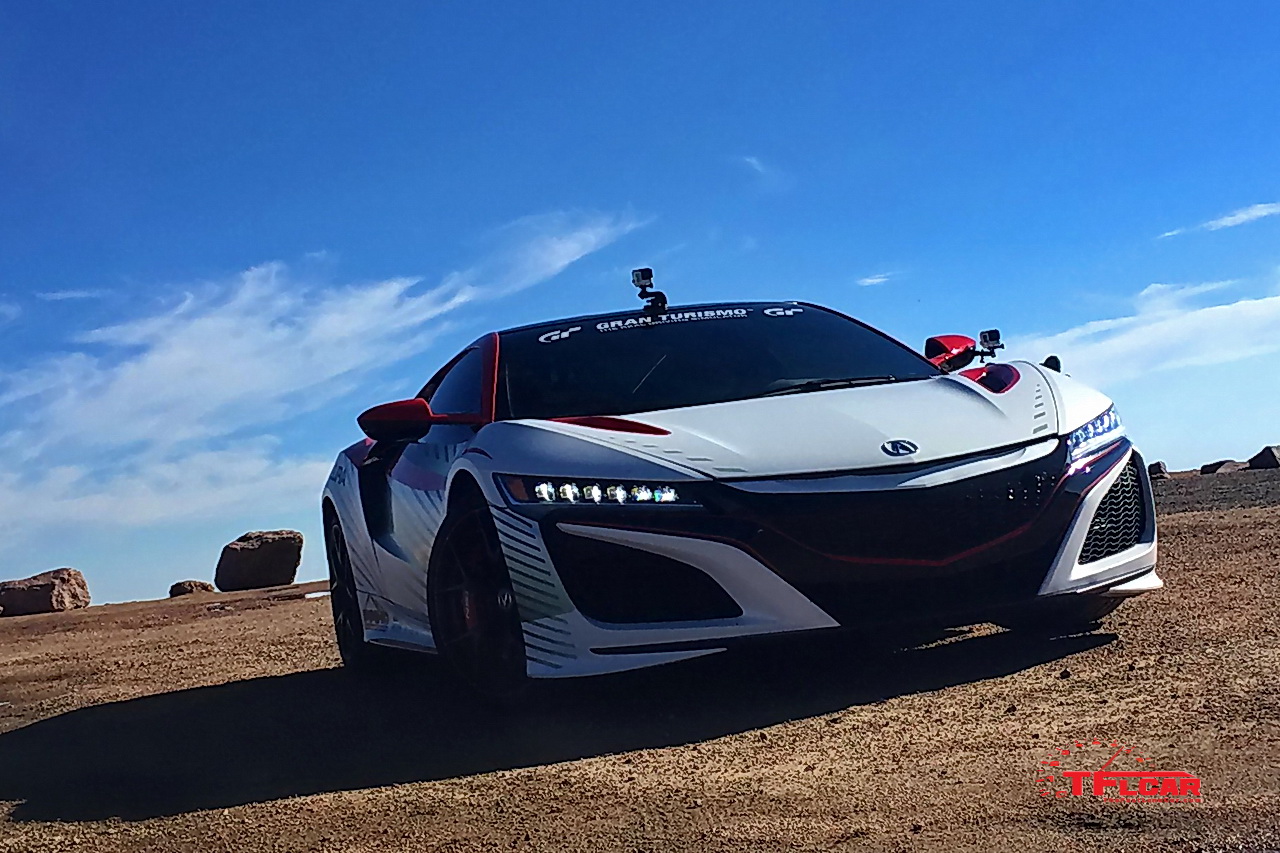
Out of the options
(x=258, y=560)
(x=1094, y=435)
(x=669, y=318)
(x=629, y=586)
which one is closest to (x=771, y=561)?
(x=629, y=586)

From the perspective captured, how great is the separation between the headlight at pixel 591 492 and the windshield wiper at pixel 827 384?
86 cm

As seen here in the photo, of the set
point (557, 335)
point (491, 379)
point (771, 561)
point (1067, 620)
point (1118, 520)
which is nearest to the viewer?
point (771, 561)

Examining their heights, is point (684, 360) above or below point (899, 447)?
above

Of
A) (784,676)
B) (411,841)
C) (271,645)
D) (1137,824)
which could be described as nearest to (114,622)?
(271,645)

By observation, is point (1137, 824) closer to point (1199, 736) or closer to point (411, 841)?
point (1199, 736)

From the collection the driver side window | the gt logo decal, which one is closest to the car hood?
the driver side window

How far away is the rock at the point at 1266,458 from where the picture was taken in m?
15.5

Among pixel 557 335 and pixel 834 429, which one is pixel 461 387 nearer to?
pixel 557 335

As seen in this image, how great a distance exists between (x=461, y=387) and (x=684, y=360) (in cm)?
93

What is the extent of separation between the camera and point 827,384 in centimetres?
489

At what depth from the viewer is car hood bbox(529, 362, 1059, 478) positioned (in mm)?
4031

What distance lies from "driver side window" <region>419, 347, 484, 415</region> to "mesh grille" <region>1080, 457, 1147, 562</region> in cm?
205

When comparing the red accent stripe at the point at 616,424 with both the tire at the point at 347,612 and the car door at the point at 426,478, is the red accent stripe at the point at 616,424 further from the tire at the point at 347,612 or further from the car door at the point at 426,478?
the tire at the point at 347,612

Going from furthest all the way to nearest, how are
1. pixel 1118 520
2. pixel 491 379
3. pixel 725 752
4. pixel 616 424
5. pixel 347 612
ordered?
pixel 347 612
pixel 491 379
pixel 1118 520
pixel 616 424
pixel 725 752
